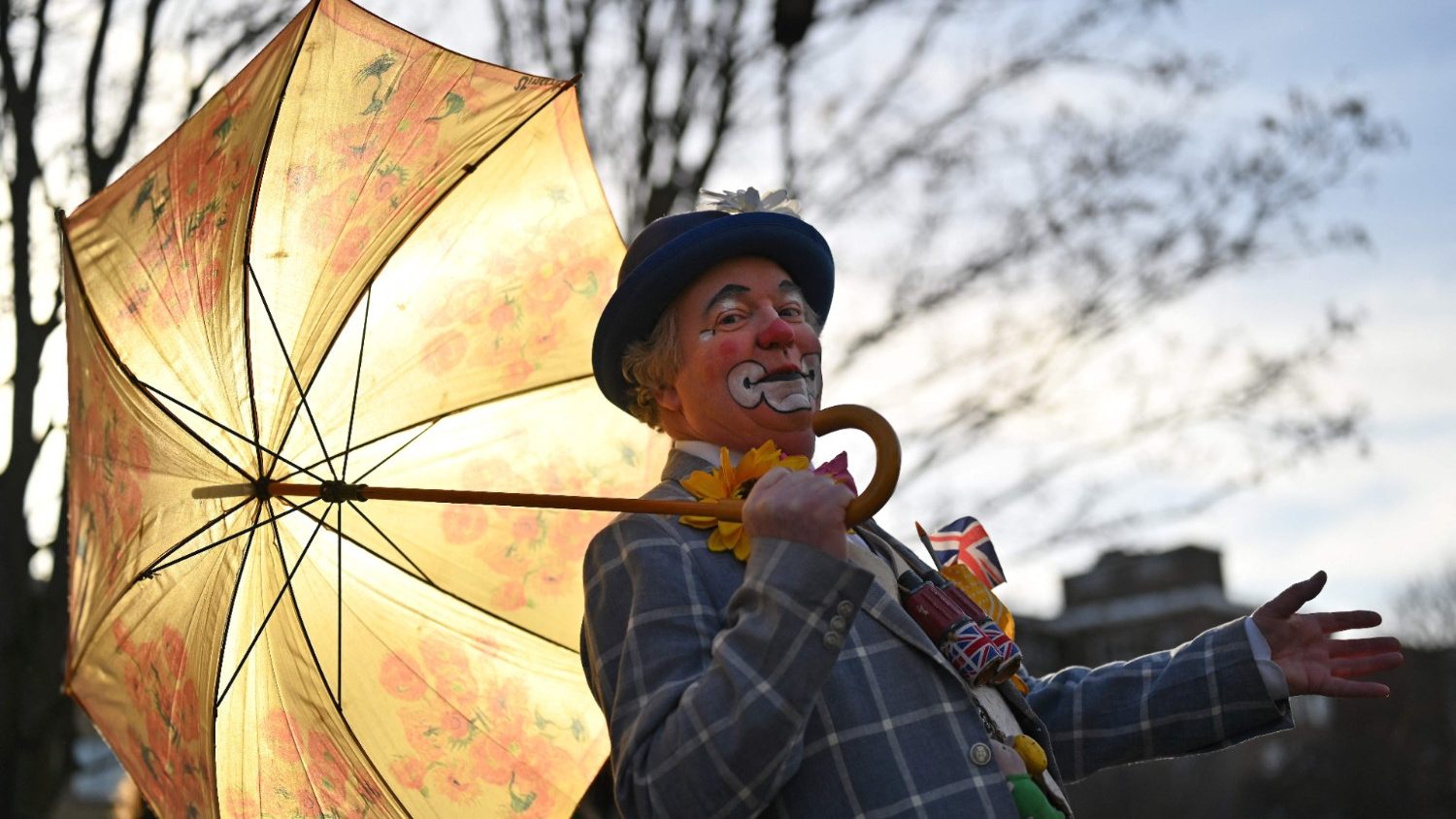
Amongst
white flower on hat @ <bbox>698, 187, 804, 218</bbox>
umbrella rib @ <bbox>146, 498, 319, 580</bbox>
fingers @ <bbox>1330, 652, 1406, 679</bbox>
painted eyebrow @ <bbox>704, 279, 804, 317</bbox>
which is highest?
white flower on hat @ <bbox>698, 187, 804, 218</bbox>

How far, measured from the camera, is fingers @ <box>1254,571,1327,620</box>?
8.96ft

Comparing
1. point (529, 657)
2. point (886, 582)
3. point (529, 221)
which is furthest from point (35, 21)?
point (886, 582)

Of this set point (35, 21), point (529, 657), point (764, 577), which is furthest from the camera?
point (35, 21)

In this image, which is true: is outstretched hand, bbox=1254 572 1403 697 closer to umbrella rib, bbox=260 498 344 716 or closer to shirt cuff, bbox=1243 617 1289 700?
shirt cuff, bbox=1243 617 1289 700

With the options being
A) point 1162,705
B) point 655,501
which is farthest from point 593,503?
point 1162,705

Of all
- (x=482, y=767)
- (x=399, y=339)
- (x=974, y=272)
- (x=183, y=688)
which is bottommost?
(x=482, y=767)

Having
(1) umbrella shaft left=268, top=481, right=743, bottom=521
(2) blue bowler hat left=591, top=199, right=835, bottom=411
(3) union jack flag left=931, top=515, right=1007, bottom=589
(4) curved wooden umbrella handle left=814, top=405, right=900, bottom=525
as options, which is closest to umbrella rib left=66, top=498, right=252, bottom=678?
(1) umbrella shaft left=268, top=481, right=743, bottom=521

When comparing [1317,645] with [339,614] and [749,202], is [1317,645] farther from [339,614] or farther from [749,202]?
[339,614]

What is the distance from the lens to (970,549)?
2.97 meters

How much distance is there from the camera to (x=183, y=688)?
257 centimetres

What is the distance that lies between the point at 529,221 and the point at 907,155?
4.70 metres

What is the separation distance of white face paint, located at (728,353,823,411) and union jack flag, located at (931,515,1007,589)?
19.4 inches

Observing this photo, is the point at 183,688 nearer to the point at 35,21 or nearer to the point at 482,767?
the point at 482,767

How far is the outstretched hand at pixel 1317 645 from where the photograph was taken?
2.75 meters
